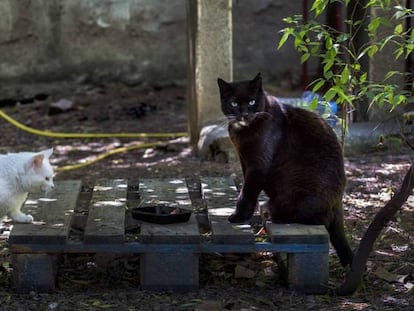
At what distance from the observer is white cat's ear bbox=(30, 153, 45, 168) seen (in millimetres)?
4480

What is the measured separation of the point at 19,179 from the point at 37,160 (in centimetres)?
14

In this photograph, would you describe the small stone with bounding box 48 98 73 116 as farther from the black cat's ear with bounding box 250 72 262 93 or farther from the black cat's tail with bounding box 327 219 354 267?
the black cat's tail with bounding box 327 219 354 267

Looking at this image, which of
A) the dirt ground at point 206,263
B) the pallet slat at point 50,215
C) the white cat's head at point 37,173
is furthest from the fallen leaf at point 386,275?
the white cat's head at point 37,173

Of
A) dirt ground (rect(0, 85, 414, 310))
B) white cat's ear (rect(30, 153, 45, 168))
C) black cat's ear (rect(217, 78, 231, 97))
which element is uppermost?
black cat's ear (rect(217, 78, 231, 97))

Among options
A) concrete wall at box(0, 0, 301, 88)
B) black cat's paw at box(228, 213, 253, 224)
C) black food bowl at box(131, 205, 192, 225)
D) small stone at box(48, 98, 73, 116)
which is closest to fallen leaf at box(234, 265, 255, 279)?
black cat's paw at box(228, 213, 253, 224)

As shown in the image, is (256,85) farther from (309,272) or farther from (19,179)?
(19,179)

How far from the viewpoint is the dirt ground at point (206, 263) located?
165 inches

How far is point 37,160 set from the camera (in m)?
4.49

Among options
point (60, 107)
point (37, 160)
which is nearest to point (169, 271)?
point (37, 160)

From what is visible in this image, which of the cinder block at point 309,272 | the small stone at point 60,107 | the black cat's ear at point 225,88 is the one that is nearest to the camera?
the cinder block at point 309,272

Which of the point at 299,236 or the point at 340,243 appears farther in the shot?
the point at 340,243

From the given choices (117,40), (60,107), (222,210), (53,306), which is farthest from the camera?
(117,40)

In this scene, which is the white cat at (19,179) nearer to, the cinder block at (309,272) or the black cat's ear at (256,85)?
the black cat's ear at (256,85)

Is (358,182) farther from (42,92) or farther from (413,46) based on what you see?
(42,92)
